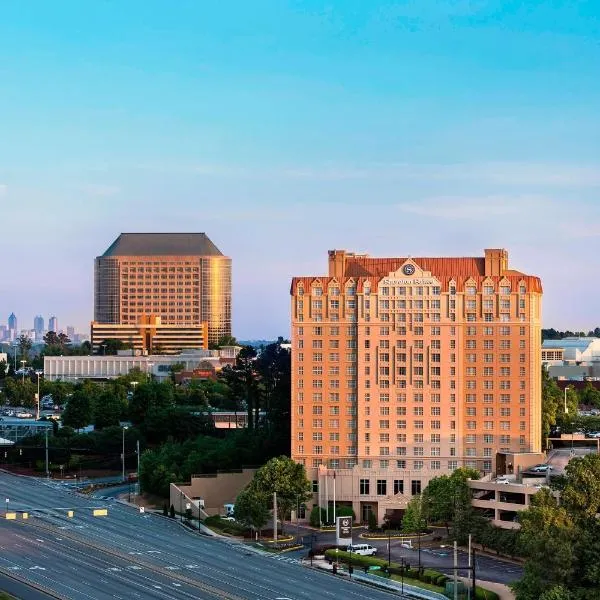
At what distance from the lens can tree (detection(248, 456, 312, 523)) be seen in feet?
572

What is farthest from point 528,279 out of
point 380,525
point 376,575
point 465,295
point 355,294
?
point 376,575

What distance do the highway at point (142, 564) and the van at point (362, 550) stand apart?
5.92 metres

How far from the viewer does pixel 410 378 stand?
184 meters

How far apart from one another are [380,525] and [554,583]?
4914 cm

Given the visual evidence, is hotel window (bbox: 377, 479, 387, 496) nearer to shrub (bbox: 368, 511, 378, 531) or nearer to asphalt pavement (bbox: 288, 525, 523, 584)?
shrub (bbox: 368, 511, 378, 531)

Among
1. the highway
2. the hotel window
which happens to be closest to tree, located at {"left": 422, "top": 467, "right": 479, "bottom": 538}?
the hotel window

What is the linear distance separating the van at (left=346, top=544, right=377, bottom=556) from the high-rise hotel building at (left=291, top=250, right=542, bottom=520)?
19607 millimetres

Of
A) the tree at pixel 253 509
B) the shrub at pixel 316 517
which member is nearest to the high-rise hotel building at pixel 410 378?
the shrub at pixel 316 517

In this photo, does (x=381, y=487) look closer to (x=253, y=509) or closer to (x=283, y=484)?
(x=283, y=484)

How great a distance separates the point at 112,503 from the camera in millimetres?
198875

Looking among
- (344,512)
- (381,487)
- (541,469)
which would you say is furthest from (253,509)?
(541,469)

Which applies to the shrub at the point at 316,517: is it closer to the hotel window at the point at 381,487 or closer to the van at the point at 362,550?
the hotel window at the point at 381,487

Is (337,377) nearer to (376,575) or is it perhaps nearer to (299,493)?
(299,493)

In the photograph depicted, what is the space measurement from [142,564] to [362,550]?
21.9 metres
